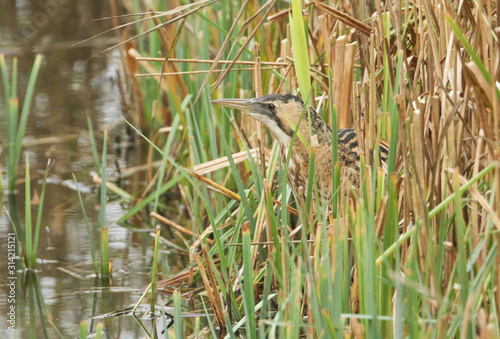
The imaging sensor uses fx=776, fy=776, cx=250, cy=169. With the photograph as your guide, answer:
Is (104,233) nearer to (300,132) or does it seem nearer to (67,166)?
(300,132)

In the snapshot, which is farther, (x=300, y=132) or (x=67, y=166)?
(x=67, y=166)

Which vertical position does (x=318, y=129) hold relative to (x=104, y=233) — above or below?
above

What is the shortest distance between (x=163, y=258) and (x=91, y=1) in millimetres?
3517

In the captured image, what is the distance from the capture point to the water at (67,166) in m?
2.51

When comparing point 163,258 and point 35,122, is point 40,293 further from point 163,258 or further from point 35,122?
point 35,122

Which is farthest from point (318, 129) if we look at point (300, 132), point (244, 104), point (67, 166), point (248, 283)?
point (67, 166)

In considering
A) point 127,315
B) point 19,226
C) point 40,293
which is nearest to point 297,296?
point 127,315

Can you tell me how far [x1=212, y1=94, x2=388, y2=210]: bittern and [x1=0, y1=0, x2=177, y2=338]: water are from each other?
52 cm

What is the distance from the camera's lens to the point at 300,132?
2.33 m

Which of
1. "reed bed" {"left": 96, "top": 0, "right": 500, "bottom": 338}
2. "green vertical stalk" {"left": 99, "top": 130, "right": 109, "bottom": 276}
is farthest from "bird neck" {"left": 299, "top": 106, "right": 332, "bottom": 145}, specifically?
"green vertical stalk" {"left": 99, "top": 130, "right": 109, "bottom": 276}

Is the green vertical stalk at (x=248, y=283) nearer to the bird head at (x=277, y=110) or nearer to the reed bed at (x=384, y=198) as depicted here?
the reed bed at (x=384, y=198)

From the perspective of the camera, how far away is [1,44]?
16.8 feet

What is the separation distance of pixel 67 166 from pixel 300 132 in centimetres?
176

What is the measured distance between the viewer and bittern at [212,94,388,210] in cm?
226
